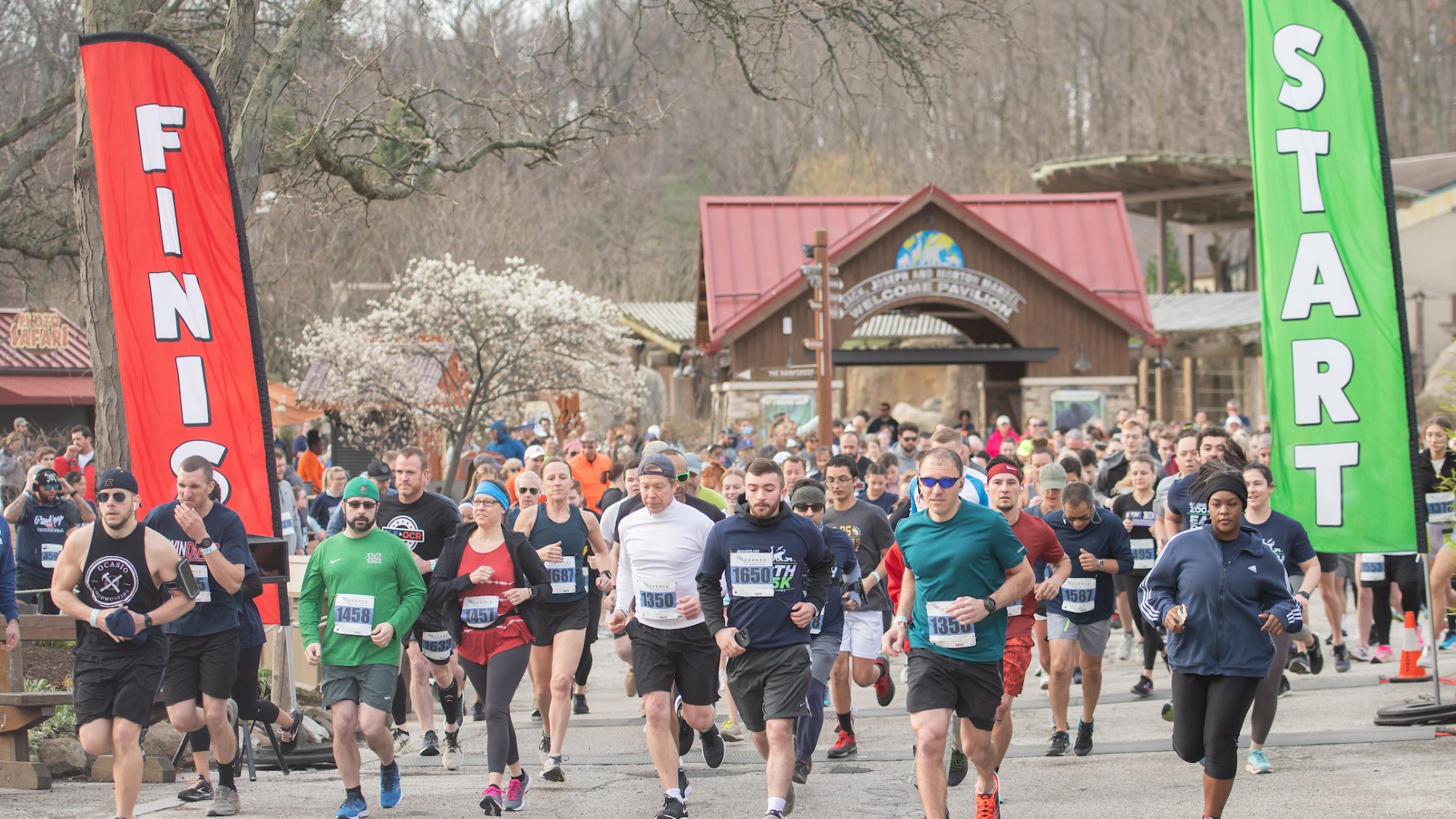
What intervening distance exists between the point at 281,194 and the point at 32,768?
21.8ft

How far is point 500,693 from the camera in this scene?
8492 millimetres

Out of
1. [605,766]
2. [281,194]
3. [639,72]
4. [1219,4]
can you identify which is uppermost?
[1219,4]

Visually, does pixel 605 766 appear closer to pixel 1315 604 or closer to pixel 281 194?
pixel 281 194

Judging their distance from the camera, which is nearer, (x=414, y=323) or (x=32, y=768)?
(x=32, y=768)

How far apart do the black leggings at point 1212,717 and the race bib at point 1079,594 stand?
7.22ft

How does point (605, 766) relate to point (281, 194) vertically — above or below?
below

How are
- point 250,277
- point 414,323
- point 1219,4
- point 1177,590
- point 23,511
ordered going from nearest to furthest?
point 1177,590
point 250,277
point 23,511
point 414,323
point 1219,4

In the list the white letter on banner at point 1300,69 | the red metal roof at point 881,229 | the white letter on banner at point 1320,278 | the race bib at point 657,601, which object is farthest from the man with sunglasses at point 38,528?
the red metal roof at point 881,229

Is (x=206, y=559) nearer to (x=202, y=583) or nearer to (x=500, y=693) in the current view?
(x=202, y=583)

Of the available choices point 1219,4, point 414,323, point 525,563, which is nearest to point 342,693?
point 525,563

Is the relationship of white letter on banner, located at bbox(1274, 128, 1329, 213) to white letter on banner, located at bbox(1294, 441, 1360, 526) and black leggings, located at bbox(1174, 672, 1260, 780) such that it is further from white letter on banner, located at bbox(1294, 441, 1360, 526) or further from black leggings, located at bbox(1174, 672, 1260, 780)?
black leggings, located at bbox(1174, 672, 1260, 780)

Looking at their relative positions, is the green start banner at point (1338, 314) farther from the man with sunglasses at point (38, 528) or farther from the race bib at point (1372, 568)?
the man with sunglasses at point (38, 528)

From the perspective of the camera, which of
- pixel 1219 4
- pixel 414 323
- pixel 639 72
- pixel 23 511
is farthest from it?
pixel 1219 4

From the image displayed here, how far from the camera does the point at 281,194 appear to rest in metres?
14.2
